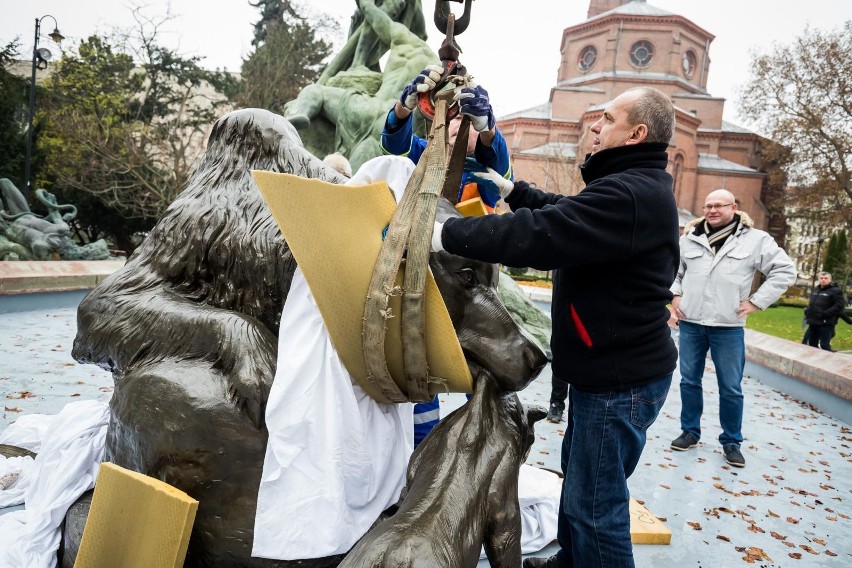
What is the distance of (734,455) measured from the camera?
14.7ft

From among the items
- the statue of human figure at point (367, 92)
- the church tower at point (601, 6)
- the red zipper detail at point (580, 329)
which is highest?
the church tower at point (601, 6)

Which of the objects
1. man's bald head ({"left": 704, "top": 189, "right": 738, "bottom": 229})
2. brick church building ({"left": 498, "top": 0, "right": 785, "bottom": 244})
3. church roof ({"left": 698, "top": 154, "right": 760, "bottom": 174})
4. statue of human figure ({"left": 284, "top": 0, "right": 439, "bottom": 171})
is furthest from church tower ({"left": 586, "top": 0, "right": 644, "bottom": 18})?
man's bald head ({"left": 704, "top": 189, "right": 738, "bottom": 229})

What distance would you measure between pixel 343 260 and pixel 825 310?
1183 centimetres

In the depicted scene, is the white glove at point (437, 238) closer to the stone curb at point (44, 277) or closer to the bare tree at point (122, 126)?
the stone curb at point (44, 277)

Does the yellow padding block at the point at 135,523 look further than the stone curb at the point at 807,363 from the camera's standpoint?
No

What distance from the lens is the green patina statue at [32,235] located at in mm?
12272

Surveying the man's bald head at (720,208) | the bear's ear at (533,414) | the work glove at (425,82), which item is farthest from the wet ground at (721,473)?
the work glove at (425,82)

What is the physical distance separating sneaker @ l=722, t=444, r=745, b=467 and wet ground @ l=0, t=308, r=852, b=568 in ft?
0.19

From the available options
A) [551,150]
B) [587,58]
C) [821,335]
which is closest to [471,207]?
[821,335]

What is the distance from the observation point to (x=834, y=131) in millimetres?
22047

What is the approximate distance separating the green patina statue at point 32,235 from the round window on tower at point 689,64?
34.9 m

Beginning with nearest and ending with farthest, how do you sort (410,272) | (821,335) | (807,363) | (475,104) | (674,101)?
(410,272) < (475,104) < (807,363) < (821,335) < (674,101)

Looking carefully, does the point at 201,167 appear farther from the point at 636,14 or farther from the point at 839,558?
the point at 636,14

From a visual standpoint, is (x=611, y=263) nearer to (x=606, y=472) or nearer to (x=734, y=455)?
(x=606, y=472)
